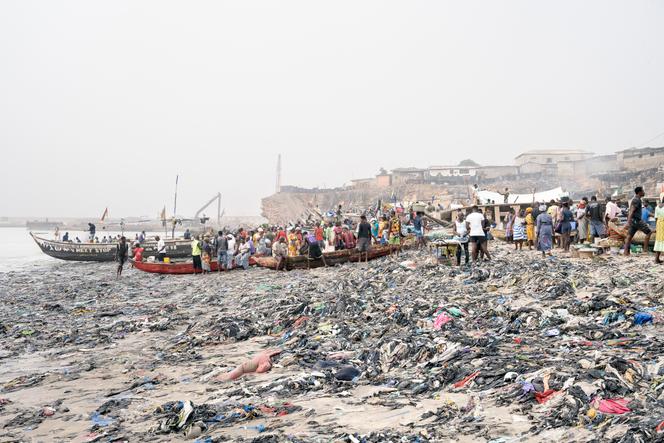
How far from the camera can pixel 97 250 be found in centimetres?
3353

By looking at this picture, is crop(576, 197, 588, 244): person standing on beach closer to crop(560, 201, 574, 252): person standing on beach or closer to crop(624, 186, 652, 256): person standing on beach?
crop(560, 201, 574, 252): person standing on beach

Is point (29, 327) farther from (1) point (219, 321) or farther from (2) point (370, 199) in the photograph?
(2) point (370, 199)

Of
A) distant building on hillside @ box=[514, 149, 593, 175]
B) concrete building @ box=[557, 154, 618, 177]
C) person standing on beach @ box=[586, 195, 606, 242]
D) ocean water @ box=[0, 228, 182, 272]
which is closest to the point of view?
person standing on beach @ box=[586, 195, 606, 242]

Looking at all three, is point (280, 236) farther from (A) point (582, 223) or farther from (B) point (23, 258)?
(B) point (23, 258)

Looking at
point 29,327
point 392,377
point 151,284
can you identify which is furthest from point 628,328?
point 151,284

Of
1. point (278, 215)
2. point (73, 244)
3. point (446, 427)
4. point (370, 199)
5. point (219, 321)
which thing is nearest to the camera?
point (446, 427)

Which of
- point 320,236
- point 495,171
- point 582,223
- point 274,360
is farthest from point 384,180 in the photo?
point 274,360

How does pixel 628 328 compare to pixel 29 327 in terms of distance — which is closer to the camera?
pixel 628 328

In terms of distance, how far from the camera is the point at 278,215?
7669 centimetres

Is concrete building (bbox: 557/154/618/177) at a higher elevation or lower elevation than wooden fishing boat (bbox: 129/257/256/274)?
higher

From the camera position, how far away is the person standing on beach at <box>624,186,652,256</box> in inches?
412

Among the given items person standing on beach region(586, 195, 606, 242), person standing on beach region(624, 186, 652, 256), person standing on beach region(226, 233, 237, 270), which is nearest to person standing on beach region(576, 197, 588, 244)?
person standing on beach region(586, 195, 606, 242)

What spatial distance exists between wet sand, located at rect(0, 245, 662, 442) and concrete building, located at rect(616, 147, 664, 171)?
47106 mm

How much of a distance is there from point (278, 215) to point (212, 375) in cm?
7110
